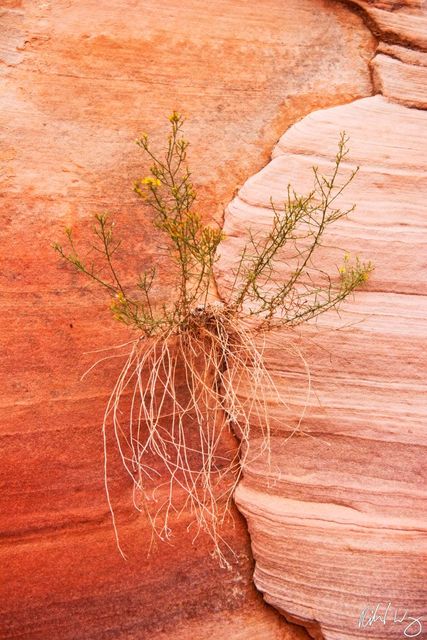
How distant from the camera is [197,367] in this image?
7.02ft

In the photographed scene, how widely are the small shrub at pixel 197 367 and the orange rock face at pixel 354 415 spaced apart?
0.08m

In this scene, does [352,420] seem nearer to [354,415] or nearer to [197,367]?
[354,415]

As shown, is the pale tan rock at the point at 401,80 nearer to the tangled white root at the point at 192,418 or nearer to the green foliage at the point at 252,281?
the green foliage at the point at 252,281

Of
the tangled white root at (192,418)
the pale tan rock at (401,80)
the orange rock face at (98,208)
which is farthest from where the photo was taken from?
the pale tan rock at (401,80)

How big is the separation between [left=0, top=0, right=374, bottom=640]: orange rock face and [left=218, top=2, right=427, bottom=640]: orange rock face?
0.41 feet

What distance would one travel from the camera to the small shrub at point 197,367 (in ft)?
6.33

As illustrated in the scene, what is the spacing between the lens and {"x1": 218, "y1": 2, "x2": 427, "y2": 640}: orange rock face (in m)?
1.87
